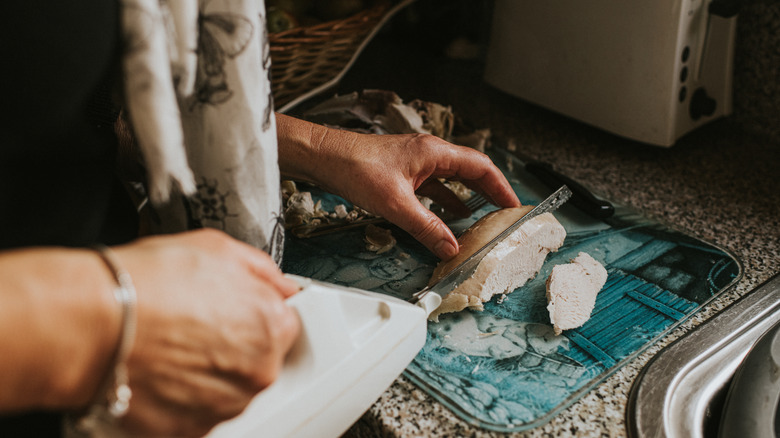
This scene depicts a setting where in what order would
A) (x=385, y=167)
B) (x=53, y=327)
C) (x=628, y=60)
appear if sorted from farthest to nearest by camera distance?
1. (x=628, y=60)
2. (x=385, y=167)
3. (x=53, y=327)

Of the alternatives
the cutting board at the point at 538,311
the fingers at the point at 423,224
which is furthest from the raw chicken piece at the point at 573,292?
the fingers at the point at 423,224

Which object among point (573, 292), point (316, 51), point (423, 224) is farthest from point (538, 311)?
point (316, 51)

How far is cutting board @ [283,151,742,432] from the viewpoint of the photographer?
57 cm

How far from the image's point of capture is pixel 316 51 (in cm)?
109

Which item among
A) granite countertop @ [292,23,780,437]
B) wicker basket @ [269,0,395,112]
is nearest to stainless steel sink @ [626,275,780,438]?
granite countertop @ [292,23,780,437]

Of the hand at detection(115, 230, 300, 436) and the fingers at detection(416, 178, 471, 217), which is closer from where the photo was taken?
the hand at detection(115, 230, 300, 436)

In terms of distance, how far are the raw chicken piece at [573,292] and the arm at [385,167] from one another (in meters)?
0.13

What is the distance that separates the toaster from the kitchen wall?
48 mm

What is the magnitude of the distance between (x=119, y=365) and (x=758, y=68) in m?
1.20

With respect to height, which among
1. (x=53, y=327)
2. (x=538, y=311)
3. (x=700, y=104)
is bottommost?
(x=538, y=311)

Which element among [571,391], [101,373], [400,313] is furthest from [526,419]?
[101,373]

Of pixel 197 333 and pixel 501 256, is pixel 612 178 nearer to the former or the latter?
pixel 501 256

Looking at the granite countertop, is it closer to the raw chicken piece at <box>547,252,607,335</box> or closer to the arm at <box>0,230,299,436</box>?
the raw chicken piece at <box>547,252,607,335</box>

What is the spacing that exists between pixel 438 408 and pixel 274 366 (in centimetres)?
23
